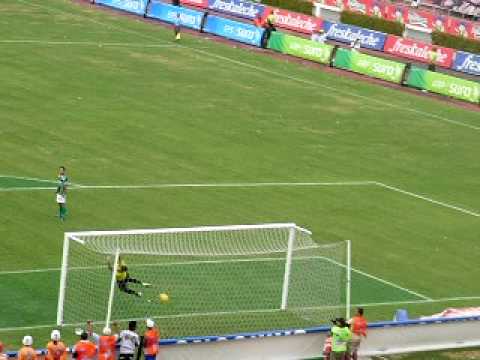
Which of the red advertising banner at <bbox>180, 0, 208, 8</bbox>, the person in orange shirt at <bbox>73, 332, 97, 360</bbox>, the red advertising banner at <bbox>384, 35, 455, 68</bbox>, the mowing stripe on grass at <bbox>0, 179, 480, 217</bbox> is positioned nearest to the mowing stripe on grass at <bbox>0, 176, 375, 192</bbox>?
the mowing stripe on grass at <bbox>0, 179, 480, 217</bbox>

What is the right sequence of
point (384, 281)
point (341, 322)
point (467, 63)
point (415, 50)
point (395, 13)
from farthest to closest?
point (395, 13)
point (415, 50)
point (467, 63)
point (384, 281)
point (341, 322)

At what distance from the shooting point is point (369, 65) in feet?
239

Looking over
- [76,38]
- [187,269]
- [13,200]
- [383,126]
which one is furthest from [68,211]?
[76,38]

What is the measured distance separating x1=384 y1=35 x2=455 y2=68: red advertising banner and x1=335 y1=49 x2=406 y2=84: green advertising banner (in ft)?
18.2

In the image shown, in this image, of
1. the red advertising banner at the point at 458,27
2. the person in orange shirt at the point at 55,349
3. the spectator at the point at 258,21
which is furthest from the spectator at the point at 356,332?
the red advertising banner at the point at 458,27

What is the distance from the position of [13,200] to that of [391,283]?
40.8 ft

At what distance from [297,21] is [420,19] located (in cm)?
1230

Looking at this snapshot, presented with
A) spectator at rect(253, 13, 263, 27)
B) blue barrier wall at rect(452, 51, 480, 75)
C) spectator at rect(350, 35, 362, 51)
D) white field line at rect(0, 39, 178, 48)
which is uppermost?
blue barrier wall at rect(452, 51, 480, 75)

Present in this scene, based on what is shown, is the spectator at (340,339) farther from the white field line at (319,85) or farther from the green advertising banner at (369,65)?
the green advertising banner at (369,65)

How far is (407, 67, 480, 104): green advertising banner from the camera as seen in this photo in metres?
68.4

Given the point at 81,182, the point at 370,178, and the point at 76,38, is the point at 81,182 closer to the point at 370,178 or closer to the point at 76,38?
the point at 370,178

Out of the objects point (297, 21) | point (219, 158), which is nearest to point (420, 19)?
point (297, 21)

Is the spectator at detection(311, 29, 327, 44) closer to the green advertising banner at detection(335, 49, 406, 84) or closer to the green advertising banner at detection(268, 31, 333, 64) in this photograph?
the green advertising banner at detection(268, 31, 333, 64)

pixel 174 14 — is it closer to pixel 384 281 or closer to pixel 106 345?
pixel 384 281
